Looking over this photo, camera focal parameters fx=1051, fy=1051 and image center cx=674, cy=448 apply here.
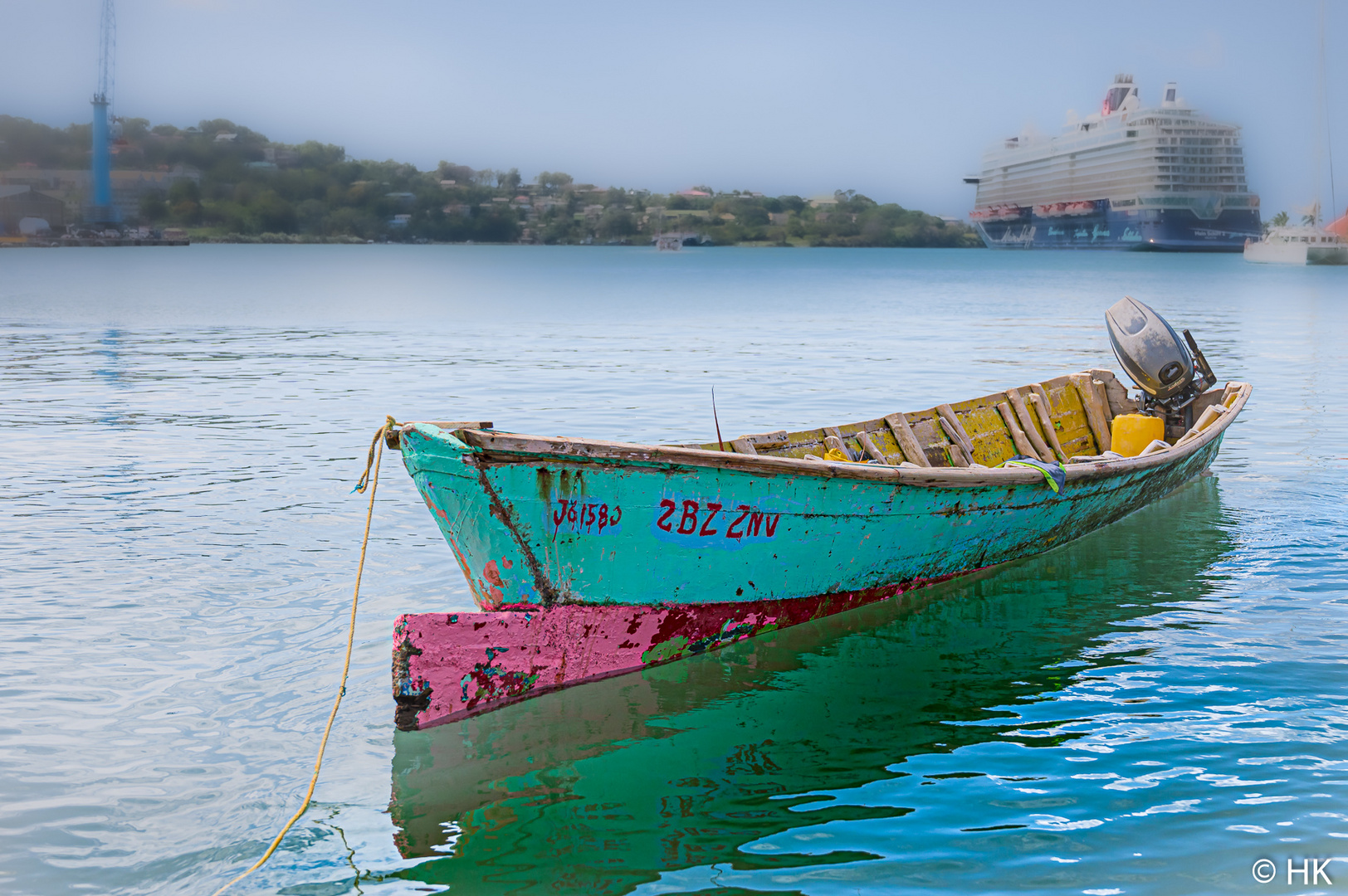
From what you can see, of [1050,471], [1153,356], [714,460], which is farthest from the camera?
[1153,356]

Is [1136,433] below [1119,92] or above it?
below

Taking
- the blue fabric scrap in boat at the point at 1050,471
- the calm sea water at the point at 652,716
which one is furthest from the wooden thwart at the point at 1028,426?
the blue fabric scrap in boat at the point at 1050,471

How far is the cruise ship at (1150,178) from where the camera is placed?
118 m

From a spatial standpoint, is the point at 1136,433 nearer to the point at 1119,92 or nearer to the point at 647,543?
the point at 647,543

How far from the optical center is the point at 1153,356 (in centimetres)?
1141

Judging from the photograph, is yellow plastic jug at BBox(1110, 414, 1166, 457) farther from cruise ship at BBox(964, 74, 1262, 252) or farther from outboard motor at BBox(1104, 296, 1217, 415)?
cruise ship at BBox(964, 74, 1262, 252)

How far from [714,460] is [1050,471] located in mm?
3230

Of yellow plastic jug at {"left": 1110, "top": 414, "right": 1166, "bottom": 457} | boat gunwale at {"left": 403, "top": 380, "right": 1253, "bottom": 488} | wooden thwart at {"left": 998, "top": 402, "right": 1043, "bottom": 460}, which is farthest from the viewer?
yellow plastic jug at {"left": 1110, "top": 414, "right": 1166, "bottom": 457}

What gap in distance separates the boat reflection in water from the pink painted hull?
0.19m

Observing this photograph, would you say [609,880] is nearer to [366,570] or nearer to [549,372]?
[366,570]

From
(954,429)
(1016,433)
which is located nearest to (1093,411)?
(1016,433)

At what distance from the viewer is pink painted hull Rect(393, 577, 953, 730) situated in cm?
561

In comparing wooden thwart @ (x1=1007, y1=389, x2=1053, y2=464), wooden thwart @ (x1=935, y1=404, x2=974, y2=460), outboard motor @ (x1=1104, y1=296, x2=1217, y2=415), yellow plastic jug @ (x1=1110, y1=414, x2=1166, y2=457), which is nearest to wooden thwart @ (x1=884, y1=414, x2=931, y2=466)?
wooden thwart @ (x1=935, y1=404, x2=974, y2=460)

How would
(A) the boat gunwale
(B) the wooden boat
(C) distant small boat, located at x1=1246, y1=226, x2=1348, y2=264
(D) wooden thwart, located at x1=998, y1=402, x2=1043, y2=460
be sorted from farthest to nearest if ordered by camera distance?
(C) distant small boat, located at x1=1246, y1=226, x2=1348, y2=264, (D) wooden thwart, located at x1=998, y1=402, x2=1043, y2=460, (B) the wooden boat, (A) the boat gunwale
